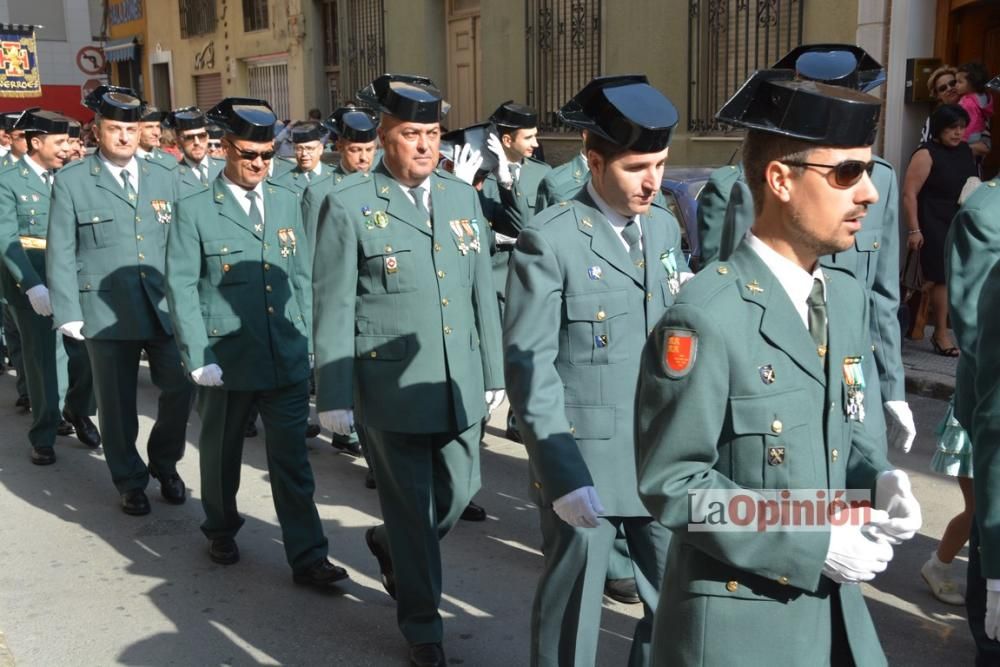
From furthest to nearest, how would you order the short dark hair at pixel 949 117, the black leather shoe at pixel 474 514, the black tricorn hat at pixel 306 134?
the black tricorn hat at pixel 306 134
the short dark hair at pixel 949 117
the black leather shoe at pixel 474 514

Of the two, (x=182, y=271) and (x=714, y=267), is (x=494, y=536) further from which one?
(x=714, y=267)

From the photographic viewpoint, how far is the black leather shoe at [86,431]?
7.72m

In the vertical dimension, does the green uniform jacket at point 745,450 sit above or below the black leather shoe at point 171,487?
above

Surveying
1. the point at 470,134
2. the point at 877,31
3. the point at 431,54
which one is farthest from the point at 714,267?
the point at 431,54

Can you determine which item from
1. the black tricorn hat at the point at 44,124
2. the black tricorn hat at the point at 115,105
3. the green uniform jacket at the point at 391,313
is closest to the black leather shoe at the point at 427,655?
the green uniform jacket at the point at 391,313

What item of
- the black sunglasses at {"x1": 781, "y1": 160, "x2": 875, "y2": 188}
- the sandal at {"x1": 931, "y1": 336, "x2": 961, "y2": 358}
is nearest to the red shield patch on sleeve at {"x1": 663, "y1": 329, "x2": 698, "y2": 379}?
the black sunglasses at {"x1": 781, "y1": 160, "x2": 875, "y2": 188}

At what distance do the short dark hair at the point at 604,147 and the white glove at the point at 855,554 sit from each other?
5.21 ft

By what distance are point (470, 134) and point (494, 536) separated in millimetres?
3484

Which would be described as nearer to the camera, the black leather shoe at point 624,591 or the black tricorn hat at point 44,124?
the black leather shoe at point 624,591

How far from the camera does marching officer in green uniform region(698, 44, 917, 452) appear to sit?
412 centimetres

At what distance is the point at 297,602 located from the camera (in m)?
5.00

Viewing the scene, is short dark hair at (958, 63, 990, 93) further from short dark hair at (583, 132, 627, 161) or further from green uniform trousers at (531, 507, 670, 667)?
green uniform trousers at (531, 507, 670, 667)

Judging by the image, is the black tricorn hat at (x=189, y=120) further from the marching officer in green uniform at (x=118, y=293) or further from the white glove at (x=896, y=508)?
the white glove at (x=896, y=508)

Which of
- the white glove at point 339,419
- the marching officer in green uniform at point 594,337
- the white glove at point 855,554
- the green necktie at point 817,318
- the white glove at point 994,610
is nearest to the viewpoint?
the white glove at point 855,554
